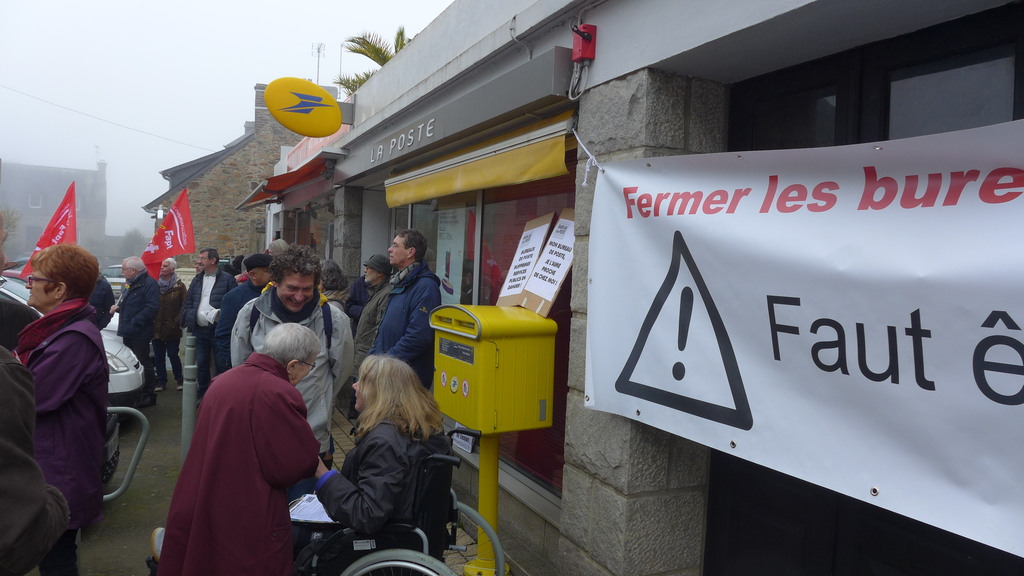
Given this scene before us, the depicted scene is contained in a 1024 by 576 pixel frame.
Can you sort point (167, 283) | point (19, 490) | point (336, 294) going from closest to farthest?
point (19, 490), point (336, 294), point (167, 283)

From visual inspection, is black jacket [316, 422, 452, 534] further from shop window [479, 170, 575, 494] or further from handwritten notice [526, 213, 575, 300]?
shop window [479, 170, 575, 494]

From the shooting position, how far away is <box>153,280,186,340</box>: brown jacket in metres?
7.91

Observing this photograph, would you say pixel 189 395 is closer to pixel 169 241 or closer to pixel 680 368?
pixel 680 368

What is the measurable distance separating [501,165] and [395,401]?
6.04ft

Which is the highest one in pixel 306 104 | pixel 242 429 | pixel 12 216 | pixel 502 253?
pixel 12 216

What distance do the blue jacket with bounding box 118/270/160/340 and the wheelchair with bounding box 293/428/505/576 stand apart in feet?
18.5

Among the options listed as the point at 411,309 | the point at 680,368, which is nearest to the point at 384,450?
the point at 680,368

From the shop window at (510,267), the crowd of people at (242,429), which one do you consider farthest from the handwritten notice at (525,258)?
the crowd of people at (242,429)

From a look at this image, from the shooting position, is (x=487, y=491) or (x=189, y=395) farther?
(x=189, y=395)

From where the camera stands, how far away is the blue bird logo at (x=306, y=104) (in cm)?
691

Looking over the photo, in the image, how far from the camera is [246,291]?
5398mm

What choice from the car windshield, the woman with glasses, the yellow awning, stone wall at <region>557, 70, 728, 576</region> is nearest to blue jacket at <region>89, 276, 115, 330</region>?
the yellow awning

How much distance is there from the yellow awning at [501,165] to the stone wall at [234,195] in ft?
65.2

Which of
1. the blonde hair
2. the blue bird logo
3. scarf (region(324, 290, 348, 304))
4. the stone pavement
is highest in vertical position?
the blue bird logo
